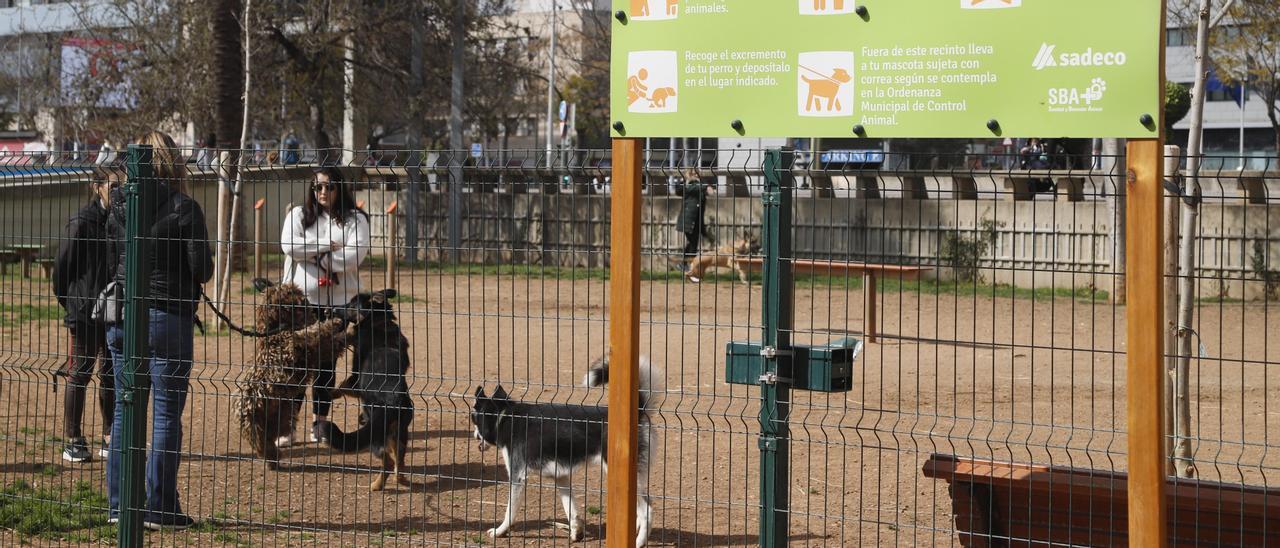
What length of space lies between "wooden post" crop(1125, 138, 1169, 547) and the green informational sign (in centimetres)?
13

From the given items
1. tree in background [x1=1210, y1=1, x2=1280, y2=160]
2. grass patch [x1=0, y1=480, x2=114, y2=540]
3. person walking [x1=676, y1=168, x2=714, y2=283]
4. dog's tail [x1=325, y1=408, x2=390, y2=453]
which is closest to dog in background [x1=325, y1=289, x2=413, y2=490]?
dog's tail [x1=325, y1=408, x2=390, y2=453]

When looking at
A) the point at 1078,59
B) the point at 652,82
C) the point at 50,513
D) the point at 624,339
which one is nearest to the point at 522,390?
the point at 50,513

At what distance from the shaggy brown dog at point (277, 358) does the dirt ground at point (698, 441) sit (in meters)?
0.22

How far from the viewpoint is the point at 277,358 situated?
7.72 meters

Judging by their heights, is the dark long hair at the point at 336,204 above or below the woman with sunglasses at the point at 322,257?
above

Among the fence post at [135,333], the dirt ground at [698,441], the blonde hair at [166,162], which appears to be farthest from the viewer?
the blonde hair at [166,162]

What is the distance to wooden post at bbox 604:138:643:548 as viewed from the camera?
4.64 meters

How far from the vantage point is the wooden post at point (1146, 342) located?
383 centimetres

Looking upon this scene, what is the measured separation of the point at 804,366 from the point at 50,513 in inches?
160

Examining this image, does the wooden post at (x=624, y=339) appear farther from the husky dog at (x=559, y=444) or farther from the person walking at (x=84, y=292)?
the person walking at (x=84, y=292)

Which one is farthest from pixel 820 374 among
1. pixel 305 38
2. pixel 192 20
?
pixel 305 38

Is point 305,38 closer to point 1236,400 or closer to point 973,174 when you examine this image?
point 1236,400

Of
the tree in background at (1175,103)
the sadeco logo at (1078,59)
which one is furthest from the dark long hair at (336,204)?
the tree in background at (1175,103)

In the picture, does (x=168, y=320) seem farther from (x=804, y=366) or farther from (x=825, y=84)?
(x=825, y=84)
